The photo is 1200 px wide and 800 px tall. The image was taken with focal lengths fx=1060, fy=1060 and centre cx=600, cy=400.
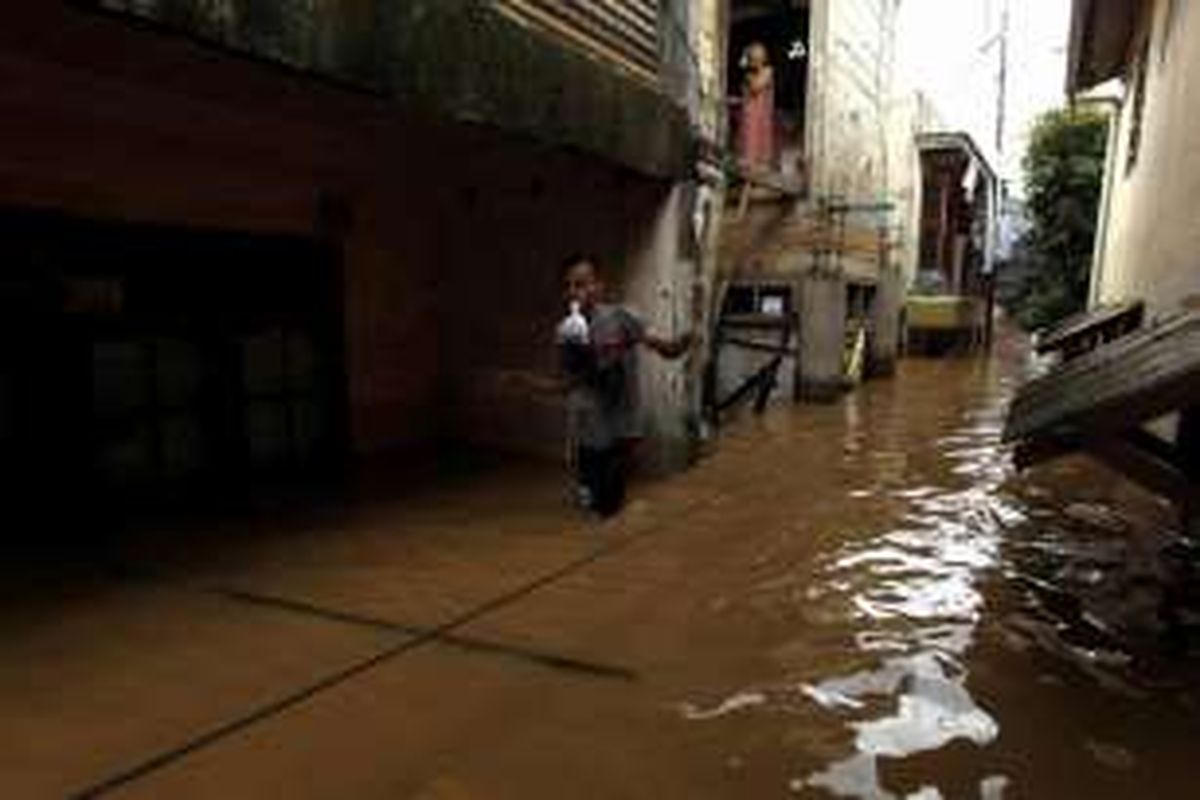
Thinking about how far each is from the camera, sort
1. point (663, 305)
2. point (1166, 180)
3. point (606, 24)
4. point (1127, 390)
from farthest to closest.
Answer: point (663, 305) → point (1166, 180) → point (606, 24) → point (1127, 390)

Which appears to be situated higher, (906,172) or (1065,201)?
(906,172)

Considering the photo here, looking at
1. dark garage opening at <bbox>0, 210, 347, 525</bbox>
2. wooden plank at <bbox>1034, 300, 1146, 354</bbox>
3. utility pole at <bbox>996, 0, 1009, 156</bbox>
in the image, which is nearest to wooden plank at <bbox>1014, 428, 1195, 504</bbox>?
wooden plank at <bbox>1034, 300, 1146, 354</bbox>

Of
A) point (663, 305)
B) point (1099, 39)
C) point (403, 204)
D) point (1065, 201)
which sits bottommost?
point (663, 305)

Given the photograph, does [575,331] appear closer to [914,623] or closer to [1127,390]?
[914,623]

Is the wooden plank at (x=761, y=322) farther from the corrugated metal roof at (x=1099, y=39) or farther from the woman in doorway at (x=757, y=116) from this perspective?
the corrugated metal roof at (x=1099, y=39)

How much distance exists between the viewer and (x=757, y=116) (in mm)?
15617

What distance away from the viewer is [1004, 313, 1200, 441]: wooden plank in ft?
11.8

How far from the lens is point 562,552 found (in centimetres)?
673

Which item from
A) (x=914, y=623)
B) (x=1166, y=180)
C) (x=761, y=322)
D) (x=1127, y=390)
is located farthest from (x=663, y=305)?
(x=761, y=322)

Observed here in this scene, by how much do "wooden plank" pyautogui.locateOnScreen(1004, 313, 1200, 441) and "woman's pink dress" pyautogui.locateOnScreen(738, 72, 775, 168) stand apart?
34.7 feet

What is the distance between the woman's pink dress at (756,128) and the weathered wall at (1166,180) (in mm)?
4919

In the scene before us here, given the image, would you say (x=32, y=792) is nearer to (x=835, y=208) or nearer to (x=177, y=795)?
(x=177, y=795)

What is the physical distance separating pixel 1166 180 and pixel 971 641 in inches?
211

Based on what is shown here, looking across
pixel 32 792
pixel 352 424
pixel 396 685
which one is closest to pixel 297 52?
pixel 396 685
